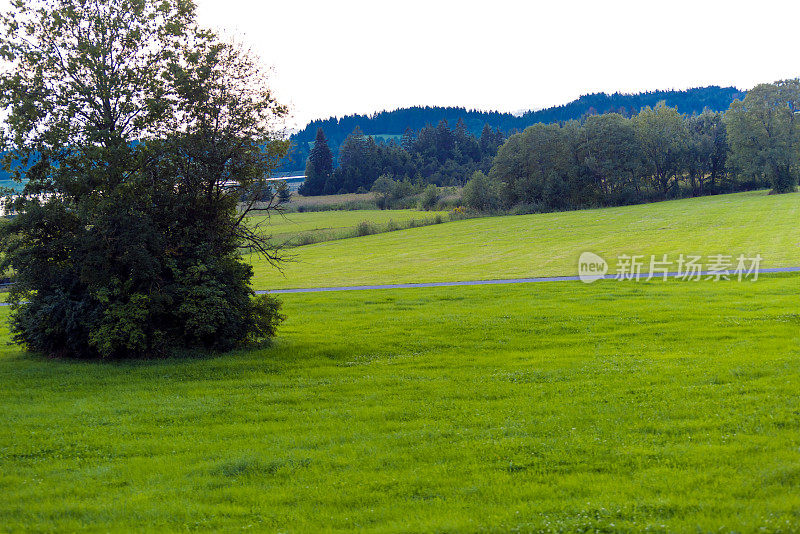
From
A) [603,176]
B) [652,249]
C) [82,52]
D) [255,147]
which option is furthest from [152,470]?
[603,176]

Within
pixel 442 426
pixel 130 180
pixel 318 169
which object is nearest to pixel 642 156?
pixel 318 169

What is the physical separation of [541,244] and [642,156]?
4970 centimetres

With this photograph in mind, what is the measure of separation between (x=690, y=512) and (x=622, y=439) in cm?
224

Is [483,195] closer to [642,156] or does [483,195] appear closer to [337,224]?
[337,224]

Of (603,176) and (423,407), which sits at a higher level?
(603,176)

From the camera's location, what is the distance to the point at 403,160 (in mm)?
146625

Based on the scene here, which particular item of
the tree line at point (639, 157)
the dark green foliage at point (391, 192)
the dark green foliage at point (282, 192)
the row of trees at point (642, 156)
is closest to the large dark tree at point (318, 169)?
the dark green foliage at point (391, 192)

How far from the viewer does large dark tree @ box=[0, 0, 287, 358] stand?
599 inches

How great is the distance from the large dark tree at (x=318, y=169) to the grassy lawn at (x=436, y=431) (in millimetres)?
122577

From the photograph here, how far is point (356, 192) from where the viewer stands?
137 meters

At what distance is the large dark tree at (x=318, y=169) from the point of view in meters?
137

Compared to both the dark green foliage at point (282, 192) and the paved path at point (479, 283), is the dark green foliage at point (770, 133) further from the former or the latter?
the dark green foliage at point (282, 192)

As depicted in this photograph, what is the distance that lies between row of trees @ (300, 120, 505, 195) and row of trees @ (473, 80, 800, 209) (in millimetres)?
41793

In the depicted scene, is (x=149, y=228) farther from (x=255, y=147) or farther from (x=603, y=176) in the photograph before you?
(x=603, y=176)
